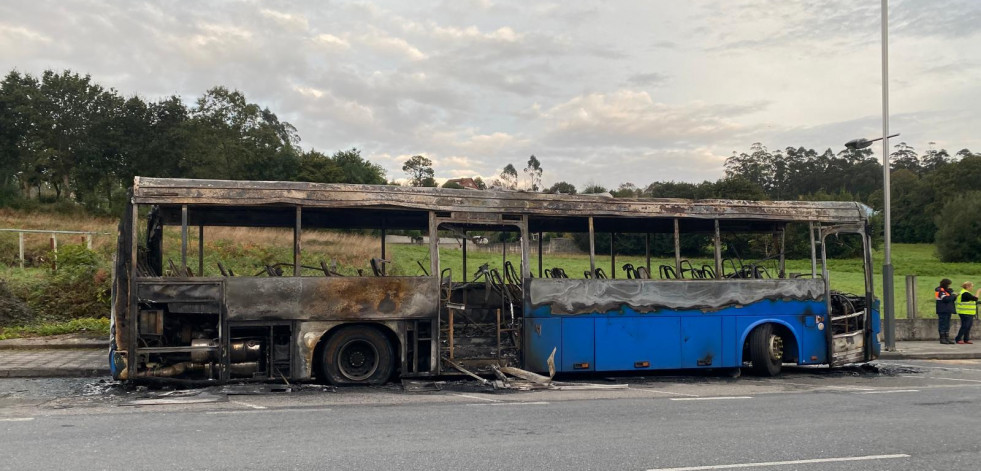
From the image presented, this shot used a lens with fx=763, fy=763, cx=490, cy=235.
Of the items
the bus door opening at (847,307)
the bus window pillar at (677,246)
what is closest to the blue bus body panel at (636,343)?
the bus window pillar at (677,246)

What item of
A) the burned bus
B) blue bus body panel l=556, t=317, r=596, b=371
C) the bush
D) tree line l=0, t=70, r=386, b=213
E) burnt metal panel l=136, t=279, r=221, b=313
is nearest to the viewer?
burnt metal panel l=136, t=279, r=221, b=313

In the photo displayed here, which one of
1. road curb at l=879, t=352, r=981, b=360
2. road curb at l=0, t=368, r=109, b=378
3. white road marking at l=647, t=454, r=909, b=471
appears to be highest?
road curb at l=0, t=368, r=109, b=378

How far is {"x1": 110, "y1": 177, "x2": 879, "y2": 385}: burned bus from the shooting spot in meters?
10.3

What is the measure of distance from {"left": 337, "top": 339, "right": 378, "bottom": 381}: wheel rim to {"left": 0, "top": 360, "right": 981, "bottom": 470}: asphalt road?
0.50m

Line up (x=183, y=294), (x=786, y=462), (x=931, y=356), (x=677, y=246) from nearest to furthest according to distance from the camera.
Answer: (x=786, y=462), (x=183, y=294), (x=677, y=246), (x=931, y=356)

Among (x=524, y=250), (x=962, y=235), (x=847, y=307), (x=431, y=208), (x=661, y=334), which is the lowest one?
(x=661, y=334)

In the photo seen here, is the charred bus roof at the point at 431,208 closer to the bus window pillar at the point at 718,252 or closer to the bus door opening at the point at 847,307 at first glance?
the bus window pillar at the point at 718,252

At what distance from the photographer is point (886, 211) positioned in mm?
18109

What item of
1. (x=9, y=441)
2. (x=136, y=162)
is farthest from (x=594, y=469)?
(x=136, y=162)

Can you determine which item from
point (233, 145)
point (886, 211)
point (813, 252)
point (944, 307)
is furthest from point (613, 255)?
point (233, 145)

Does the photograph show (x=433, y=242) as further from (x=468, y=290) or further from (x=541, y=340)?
(x=541, y=340)

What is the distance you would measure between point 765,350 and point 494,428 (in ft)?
21.8

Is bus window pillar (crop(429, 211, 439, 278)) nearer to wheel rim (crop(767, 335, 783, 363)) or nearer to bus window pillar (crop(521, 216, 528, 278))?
bus window pillar (crop(521, 216, 528, 278))

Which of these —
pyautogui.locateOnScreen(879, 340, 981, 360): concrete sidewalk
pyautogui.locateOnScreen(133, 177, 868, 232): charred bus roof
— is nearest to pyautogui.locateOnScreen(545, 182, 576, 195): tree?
pyautogui.locateOnScreen(133, 177, 868, 232): charred bus roof
